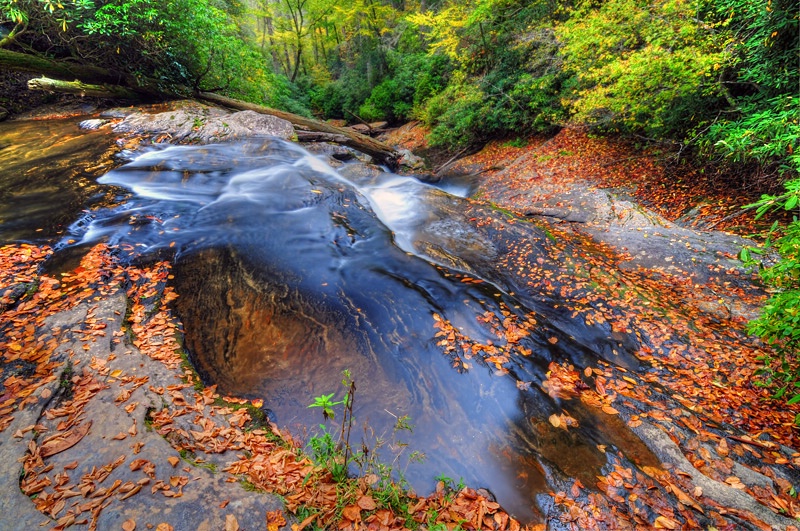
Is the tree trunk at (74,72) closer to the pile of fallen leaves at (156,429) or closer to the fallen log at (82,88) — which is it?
the fallen log at (82,88)

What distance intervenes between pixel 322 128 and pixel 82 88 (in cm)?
696

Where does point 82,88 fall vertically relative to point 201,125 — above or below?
above

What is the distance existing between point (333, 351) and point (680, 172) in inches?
382

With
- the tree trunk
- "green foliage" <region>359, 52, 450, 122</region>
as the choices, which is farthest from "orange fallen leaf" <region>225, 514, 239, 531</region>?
"green foliage" <region>359, 52, 450, 122</region>

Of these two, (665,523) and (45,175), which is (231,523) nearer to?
(665,523)

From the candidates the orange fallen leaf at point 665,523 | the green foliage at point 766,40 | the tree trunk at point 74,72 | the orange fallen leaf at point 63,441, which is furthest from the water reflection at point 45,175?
the green foliage at point 766,40

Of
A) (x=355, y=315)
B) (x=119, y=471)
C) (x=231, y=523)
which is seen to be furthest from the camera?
(x=355, y=315)

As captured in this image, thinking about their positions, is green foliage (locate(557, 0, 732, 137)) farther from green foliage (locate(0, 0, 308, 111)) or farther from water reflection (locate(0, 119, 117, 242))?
water reflection (locate(0, 119, 117, 242))

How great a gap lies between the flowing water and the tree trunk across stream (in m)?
0.03

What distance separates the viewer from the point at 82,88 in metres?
9.35

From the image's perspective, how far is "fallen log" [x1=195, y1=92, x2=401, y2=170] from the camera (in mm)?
12055

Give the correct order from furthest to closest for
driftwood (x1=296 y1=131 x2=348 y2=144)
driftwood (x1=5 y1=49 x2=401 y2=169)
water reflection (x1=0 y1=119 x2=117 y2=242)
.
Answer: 1. driftwood (x1=296 y1=131 x2=348 y2=144)
2. driftwood (x1=5 y1=49 x2=401 y2=169)
3. water reflection (x1=0 y1=119 x2=117 y2=242)

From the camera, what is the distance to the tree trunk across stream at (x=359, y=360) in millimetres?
2539

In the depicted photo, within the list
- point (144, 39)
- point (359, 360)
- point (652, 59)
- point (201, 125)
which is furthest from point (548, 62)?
point (144, 39)
